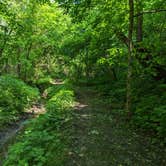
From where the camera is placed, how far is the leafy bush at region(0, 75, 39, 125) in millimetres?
11266

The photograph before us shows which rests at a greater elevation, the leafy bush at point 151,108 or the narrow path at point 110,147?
the leafy bush at point 151,108

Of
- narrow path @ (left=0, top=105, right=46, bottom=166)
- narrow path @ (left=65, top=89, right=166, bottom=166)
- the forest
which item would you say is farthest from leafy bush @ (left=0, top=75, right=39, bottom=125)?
narrow path @ (left=65, top=89, right=166, bottom=166)

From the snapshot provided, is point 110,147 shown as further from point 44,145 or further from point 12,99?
point 12,99

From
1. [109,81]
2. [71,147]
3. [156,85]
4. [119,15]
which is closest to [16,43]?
[109,81]

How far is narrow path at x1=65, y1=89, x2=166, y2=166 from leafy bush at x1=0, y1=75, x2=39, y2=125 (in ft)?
13.9

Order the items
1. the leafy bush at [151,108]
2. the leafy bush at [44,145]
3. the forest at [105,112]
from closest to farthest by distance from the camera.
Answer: the leafy bush at [44,145] → the forest at [105,112] → the leafy bush at [151,108]

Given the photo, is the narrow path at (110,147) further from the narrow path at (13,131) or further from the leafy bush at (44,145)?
the narrow path at (13,131)

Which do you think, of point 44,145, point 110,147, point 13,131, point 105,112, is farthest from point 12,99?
point 110,147

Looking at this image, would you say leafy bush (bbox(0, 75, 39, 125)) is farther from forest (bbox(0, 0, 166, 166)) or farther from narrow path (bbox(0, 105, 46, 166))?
narrow path (bbox(0, 105, 46, 166))

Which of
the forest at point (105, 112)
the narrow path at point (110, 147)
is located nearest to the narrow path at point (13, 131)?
the forest at point (105, 112)

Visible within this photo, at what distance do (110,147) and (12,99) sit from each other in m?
7.88

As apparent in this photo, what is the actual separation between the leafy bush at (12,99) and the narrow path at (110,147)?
4.23 m

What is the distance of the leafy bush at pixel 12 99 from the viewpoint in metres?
11.3

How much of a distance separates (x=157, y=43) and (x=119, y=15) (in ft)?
6.29
